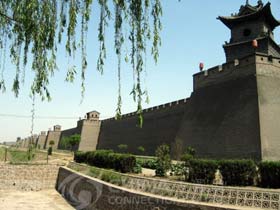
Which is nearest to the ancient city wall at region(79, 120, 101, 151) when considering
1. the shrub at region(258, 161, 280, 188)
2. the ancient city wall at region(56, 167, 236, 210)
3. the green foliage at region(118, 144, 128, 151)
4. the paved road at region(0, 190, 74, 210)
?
the green foliage at region(118, 144, 128, 151)

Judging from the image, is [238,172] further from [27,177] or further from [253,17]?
[253,17]

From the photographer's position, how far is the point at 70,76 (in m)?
2.57

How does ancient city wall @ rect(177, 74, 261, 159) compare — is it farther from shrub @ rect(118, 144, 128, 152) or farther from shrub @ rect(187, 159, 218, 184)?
shrub @ rect(118, 144, 128, 152)

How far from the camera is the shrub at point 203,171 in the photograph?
23.2ft

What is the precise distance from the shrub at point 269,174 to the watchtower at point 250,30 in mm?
10729

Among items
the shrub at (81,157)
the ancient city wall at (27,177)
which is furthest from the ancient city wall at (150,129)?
the ancient city wall at (27,177)

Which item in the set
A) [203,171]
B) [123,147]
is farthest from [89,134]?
[203,171]

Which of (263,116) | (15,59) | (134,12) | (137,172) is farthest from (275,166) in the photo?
(263,116)

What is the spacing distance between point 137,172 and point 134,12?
289 inches

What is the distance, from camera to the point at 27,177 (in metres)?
13.4

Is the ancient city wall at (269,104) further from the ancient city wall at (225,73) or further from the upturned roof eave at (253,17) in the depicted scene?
the upturned roof eave at (253,17)

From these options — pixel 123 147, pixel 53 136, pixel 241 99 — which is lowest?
pixel 123 147

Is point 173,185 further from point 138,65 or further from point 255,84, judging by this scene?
point 255,84

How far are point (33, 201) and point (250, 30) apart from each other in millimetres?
13280
